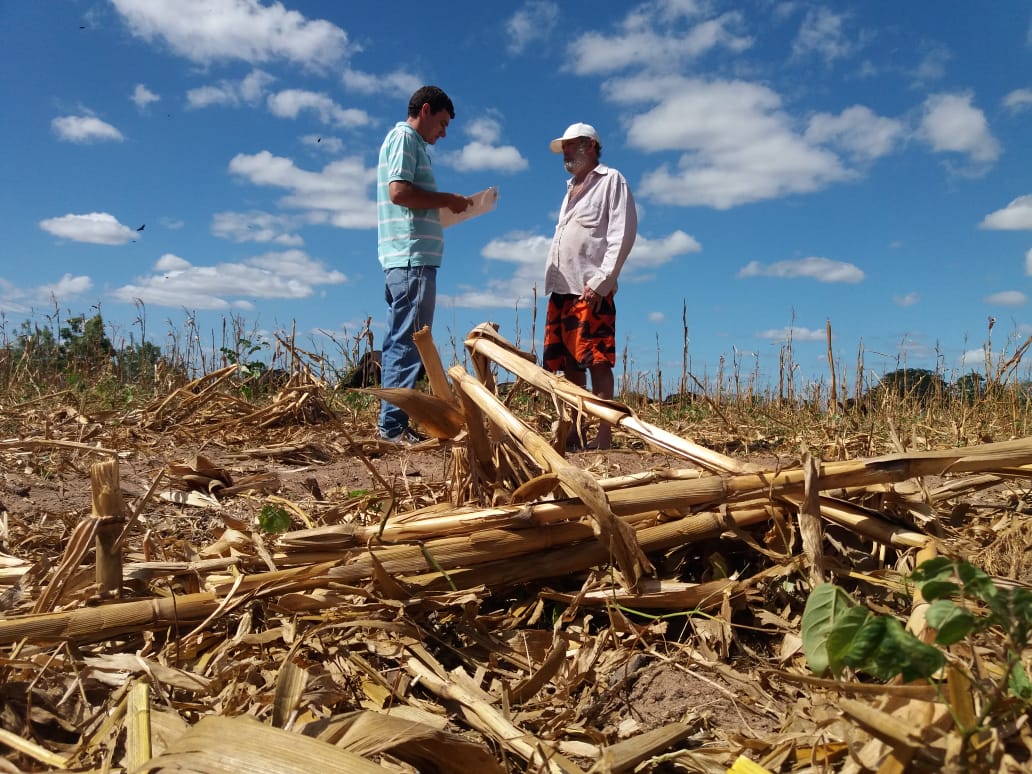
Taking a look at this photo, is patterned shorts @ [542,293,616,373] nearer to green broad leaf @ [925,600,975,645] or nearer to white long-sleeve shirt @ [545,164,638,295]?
white long-sleeve shirt @ [545,164,638,295]

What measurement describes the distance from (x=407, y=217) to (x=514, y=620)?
3184 mm

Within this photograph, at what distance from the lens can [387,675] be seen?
4.29 ft

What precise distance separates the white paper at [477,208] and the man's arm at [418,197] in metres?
0.18

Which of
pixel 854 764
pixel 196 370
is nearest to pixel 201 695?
pixel 854 764

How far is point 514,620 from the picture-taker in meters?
1.53

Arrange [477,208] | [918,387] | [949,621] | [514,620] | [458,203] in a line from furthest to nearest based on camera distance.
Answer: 1. [918,387]
2. [477,208]
3. [458,203]
4. [514,620]
5. [949,621]

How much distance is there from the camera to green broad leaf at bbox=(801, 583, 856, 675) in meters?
0.93

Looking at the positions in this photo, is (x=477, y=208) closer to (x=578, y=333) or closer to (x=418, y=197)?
(x=418, y=197)

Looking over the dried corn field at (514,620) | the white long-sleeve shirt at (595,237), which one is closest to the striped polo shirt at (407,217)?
the white long-sleeve shirt at (595,237)

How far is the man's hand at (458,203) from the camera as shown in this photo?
432 cm

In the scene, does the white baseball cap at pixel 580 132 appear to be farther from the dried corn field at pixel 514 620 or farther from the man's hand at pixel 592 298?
the dried corn field at pixel 514 620

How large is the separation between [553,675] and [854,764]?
0.55 meters

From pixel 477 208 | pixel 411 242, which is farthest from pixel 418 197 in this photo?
pixel 477 208

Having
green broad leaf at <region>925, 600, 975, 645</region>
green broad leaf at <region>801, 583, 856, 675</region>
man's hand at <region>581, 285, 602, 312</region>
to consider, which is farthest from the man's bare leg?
green broad leaf at <region>925, 600, 975, 645</region>
